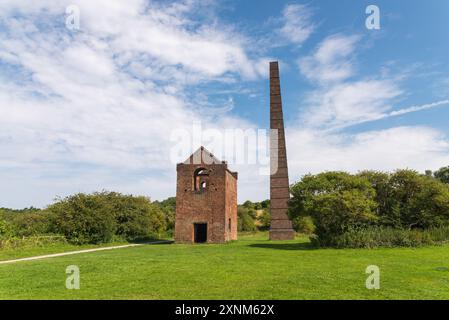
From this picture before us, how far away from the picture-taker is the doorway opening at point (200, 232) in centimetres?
2936

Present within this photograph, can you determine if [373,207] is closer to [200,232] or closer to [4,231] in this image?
[200,232]

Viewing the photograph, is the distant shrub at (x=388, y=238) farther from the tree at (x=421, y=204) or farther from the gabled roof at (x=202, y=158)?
the gabled roof at (x=202, y=158)

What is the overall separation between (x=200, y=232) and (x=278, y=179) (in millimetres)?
8152

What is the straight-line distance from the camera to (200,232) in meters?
30.0

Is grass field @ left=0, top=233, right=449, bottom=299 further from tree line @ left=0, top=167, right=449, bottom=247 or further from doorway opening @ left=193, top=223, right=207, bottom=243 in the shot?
doorway opening @ left=193, top=223, right=207, bottom=243

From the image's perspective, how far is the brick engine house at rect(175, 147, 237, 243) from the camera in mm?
27922

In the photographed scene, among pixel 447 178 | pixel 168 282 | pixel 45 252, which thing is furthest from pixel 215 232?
pixel 447 178

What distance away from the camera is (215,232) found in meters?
27.8

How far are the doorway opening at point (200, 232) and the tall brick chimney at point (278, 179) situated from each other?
5812 mm

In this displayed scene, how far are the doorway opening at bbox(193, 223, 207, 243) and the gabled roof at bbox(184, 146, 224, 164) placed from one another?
5.11m

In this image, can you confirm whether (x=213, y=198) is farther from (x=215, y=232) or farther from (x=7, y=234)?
(x=7, y=234)

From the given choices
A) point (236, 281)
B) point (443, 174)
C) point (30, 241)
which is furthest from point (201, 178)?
point (443, 174)

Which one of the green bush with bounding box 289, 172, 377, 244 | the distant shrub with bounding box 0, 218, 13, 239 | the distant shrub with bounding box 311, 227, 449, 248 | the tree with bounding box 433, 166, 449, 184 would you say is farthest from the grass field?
the tree with bounding box 433, 166, 449, 184
